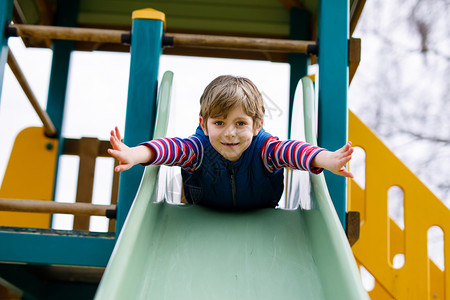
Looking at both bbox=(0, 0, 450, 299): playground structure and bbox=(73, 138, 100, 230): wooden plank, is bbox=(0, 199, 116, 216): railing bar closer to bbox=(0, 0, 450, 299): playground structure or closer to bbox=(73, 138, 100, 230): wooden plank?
bbox=(0, 0, 450, 299): playground structure

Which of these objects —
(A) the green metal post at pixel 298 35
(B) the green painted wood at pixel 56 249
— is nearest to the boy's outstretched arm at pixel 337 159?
(B) the green painted wood at pixel 56 249

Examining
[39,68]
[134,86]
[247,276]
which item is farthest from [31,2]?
[247,276]

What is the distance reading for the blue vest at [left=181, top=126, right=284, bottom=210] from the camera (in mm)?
1802

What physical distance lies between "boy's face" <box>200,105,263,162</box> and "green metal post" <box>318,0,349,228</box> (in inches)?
13.1

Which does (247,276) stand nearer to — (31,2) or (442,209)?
(442,209)

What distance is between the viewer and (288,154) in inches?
65.6

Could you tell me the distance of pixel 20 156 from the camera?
340cm

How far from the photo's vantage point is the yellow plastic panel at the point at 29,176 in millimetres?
3379

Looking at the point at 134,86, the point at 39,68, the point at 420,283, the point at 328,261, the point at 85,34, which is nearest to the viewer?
the point at 328,261

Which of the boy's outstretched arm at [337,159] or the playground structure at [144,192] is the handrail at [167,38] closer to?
Result: the playground structure at [144,192]

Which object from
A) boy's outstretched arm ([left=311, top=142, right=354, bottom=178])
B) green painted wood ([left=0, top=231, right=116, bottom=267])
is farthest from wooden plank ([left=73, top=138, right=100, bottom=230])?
boy's outstretched arm ([left=311, top=142, right=354, bottom=178])

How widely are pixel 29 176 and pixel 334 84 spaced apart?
228 cm

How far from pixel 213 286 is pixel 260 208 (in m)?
0.50

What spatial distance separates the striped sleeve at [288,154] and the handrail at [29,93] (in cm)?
124
